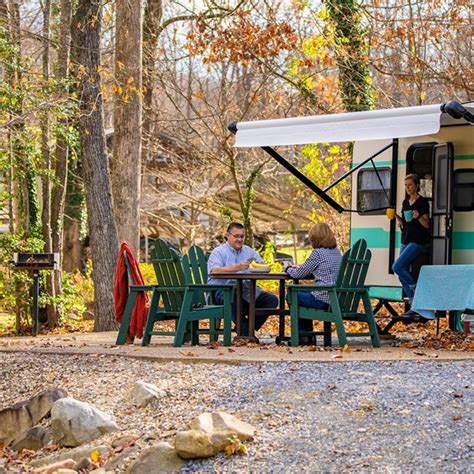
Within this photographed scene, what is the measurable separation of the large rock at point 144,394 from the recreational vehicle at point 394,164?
12.5 ft

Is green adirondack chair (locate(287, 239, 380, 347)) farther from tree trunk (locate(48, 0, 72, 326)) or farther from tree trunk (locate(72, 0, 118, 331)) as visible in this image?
tree trunk (locate(48, 0, 72, 326))

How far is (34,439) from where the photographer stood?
8.12m

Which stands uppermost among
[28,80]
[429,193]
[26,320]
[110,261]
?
[28,80]

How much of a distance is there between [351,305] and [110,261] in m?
6.25

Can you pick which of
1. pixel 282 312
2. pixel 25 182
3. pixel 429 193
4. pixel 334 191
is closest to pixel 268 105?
pixel 334 191

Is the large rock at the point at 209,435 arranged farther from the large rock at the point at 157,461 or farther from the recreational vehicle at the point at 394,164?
the recreational vehicle at the point at 394,164

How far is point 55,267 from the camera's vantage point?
53.7ft

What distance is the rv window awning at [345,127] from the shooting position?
1048cm

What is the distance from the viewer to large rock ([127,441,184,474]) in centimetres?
664

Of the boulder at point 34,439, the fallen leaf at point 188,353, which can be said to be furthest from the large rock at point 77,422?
the fallen leaf at point 188,353

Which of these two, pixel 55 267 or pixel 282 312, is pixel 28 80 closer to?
pixel 55 267

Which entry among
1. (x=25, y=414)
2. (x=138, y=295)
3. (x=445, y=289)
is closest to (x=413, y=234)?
(x=445, y=289)

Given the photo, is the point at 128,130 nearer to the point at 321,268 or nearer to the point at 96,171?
the point at 96,171

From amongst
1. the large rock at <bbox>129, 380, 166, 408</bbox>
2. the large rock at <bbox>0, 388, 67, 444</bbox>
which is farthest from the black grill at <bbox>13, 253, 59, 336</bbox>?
the large rock at <bbox>129, 380, 166, 408</bbox>
